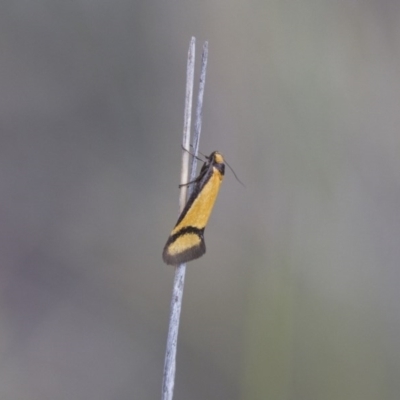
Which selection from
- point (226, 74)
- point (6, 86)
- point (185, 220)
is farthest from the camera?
point (226, 74)

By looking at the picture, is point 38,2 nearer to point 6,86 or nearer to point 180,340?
point 6,86

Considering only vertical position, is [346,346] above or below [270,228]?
below

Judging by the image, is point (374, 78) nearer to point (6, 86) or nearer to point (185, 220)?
point (185, 220)

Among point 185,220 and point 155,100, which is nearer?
A: point 185,220

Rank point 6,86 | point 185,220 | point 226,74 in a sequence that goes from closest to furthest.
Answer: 1. point 185,220
2. point 6,86
3. point 226,74

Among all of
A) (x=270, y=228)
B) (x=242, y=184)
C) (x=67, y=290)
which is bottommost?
(x=67, y=290)

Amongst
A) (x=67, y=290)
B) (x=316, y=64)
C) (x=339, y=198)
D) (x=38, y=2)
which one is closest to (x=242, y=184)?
(x=339, y=198)
